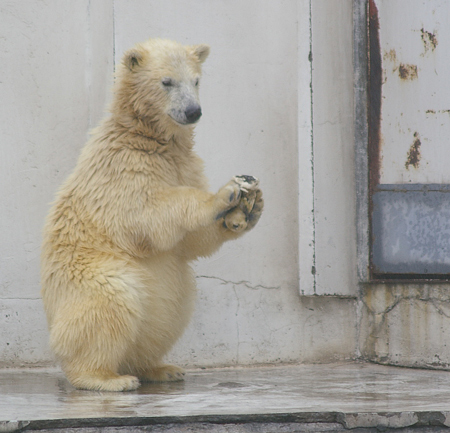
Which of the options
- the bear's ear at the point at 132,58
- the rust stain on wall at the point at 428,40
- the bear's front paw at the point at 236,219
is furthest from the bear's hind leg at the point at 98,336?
the rust stain on wall at the point at 428,40

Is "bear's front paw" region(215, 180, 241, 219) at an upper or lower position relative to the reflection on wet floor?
upper

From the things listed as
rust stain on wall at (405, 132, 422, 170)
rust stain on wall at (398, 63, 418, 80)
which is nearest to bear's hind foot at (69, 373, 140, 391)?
rust stain on wall at (405, 132, 422, 170)

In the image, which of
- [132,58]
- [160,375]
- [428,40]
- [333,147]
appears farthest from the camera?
[333,147]

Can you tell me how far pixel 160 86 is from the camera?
4043 millimetres

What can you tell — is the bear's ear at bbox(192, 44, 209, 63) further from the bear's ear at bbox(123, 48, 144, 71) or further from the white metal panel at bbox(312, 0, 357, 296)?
the white metal panel at bbox(312, 0, 357, 296)

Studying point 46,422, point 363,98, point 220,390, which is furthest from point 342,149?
point 46,422

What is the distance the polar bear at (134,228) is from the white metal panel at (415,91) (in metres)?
1.66

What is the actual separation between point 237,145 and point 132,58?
1.34m

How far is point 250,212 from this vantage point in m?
3.94

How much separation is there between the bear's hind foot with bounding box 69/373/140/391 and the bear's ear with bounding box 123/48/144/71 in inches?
69.2

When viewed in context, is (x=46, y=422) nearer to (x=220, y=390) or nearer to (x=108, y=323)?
(x=108, y=323)

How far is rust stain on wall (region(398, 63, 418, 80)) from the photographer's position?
5172mm

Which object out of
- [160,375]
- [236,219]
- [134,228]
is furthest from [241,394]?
[134,228]

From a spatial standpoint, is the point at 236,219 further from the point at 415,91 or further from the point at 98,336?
the point at 415,91
